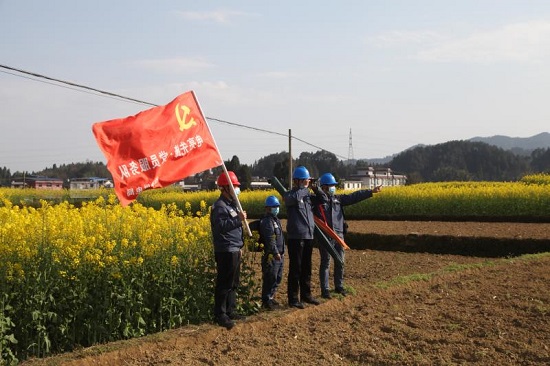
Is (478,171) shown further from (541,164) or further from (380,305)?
(380,305)

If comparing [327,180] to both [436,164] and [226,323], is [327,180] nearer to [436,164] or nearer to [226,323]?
[226,323]

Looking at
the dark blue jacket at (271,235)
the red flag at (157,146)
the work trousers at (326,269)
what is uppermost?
the red flag at (157,146)

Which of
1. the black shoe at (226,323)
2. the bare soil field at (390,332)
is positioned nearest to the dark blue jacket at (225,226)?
the black shoe at (226,323)

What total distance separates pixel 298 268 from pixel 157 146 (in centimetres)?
284

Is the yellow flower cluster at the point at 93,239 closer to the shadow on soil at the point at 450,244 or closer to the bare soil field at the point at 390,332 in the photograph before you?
the bare soil field at the point at 390,332

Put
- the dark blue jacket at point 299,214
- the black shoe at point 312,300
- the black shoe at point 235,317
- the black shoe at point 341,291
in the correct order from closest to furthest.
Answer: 1. the black shoe at point 235,317
2. the dark blue jacket at point 299,214
3. the black shoe at point 312,300
4. the black shoe at point 341,291

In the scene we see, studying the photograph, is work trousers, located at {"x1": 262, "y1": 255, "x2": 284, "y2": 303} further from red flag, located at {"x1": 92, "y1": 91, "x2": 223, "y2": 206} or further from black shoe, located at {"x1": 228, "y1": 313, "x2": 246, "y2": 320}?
red flag, located at {"x1": 92, "y1": 91, "x2": 223, "y2": 206}

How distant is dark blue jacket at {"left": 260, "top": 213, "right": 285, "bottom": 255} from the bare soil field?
0.81m

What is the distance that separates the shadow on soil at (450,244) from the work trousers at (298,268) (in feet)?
28.8

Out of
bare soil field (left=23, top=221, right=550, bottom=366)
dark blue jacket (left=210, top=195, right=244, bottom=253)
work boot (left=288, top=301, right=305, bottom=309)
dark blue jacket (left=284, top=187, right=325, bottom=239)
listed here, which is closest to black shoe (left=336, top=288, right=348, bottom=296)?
bare soil field (left=23, top=221, right=550, bottom=366)

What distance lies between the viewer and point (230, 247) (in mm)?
7152

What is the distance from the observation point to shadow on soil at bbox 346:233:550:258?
1559 cm

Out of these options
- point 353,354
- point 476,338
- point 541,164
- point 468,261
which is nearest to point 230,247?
point 353,354

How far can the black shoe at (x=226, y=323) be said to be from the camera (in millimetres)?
7079
